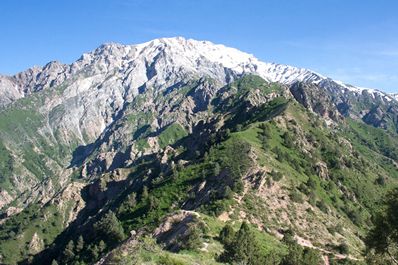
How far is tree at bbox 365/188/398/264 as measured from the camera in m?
48.4

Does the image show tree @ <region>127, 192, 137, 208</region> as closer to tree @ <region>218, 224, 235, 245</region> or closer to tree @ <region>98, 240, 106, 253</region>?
tree @ <region>98, 240, 106, 253</region>

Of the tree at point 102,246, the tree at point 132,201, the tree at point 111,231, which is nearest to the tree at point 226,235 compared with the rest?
the tree at point 111,231

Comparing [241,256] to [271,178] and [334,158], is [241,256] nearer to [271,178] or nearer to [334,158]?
[271,178]

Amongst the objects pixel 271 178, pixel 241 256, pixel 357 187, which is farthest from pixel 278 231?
pixel 357 187

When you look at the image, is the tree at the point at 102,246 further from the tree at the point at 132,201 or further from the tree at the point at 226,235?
the tree at the point at 226,235

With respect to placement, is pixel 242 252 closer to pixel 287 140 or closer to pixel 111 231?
pixel 111 231

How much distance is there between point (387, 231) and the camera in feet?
162

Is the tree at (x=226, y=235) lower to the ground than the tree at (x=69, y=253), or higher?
higher

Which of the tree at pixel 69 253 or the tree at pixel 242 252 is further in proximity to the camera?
the tree at pixel 69 253

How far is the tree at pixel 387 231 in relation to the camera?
1907 inches

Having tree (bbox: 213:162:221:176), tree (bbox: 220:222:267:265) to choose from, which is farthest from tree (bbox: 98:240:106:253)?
tree (bbox: 220:222:267:265)

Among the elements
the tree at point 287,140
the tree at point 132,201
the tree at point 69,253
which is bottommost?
the tree at point 69,253

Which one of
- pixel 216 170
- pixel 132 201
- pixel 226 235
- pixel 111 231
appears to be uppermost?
pixel 216 170

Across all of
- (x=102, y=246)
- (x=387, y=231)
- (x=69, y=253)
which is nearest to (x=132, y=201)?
(x=102, y=246)
